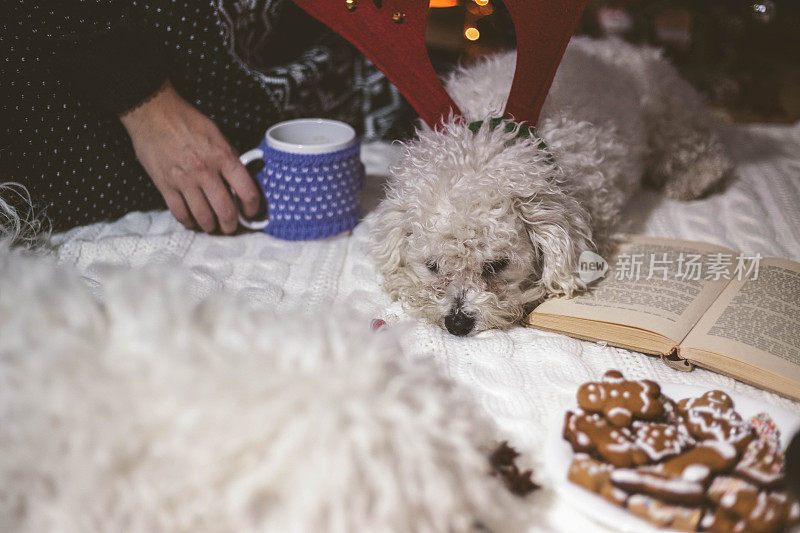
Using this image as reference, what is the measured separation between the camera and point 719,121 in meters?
1.74

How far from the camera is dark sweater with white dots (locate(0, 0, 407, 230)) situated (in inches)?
43.0

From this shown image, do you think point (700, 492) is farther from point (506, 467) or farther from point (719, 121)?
point (719, 121)

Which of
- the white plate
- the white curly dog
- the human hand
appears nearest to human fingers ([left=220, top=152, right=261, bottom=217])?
the human hand

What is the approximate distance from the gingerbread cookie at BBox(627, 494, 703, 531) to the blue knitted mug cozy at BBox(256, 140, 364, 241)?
0.80 m

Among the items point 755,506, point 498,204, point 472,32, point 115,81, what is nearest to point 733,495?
point 755,506

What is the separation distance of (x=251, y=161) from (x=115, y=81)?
29 cm

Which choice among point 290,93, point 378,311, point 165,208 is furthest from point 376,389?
point 290,93

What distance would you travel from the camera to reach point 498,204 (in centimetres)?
97

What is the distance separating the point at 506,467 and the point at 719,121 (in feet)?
4.97

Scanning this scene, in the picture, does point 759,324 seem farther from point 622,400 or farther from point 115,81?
point 115,81

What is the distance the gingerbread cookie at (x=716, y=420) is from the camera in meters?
0.65

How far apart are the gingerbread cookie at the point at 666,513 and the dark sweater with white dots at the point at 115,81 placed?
1087mm

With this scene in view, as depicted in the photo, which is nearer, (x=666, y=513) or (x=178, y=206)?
(x=666, y=513)

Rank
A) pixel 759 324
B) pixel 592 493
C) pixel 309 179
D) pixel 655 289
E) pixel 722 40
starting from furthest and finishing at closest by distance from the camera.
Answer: pixel 722 40 → pixel 309 179 → pixel 655 289 → pixel 759 324 → pixel 592 493
